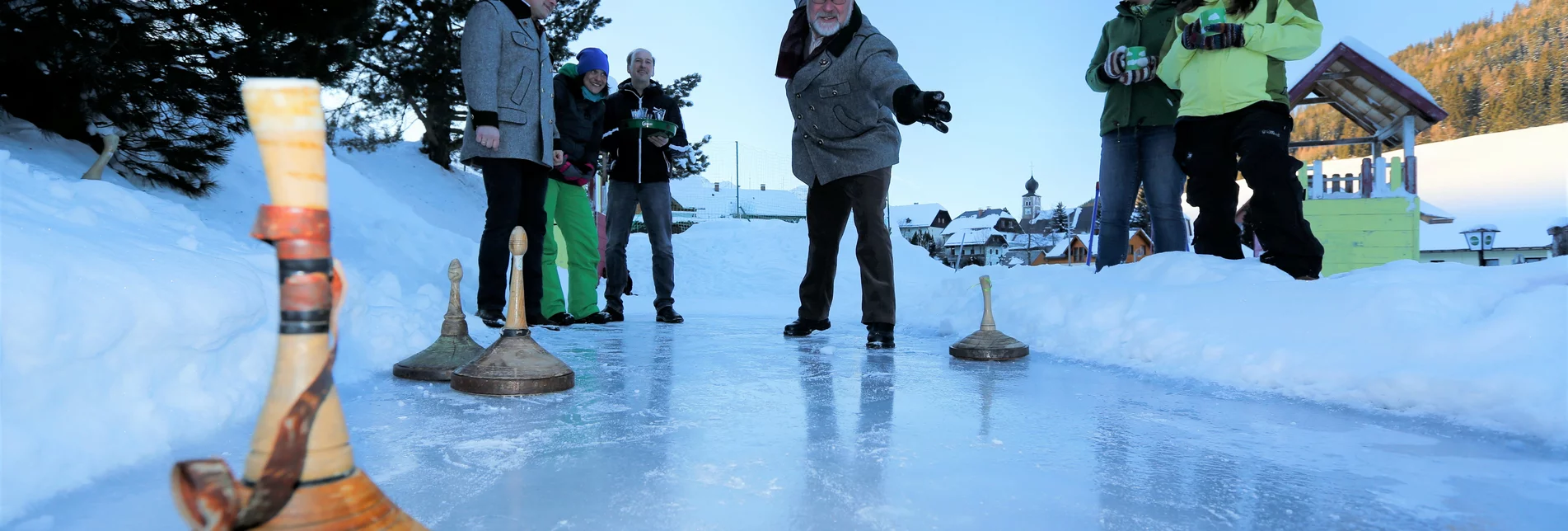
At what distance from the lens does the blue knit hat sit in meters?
4.38

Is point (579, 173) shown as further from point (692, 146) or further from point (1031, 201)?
point (1031, 201)

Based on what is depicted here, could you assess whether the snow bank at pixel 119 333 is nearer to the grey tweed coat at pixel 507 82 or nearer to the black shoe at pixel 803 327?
the grey tweed coat at pixel 507 82

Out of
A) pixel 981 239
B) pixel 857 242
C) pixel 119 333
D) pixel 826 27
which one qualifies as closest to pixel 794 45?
pixel 826 27

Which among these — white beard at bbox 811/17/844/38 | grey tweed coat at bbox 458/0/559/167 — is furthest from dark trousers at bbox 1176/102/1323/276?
grey tweed coat at bbox 458/0/559/167

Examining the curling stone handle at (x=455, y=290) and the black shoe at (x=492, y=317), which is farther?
the black shoe at (x=492, y=317)

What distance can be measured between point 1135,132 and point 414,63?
32.5 ft

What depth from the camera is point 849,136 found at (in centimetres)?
350

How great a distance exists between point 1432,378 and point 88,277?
111 inches

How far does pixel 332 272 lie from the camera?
619 millimetres

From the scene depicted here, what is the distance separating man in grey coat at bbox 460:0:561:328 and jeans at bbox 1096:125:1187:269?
2.96m

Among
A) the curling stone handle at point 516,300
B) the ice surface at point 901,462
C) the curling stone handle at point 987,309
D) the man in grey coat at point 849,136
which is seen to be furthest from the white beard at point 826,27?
the curling stone handle at point 516,300

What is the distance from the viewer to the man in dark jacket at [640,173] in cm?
476

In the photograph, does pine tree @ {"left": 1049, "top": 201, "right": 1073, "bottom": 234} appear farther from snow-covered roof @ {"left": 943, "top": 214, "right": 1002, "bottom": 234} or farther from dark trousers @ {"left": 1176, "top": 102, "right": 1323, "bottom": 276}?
dark trousers @ {"left": 1176, "top": 102, "right": 1323, "bottom": 276}

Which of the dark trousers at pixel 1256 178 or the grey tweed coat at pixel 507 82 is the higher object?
the grey tweed coat at pixel 507 82
